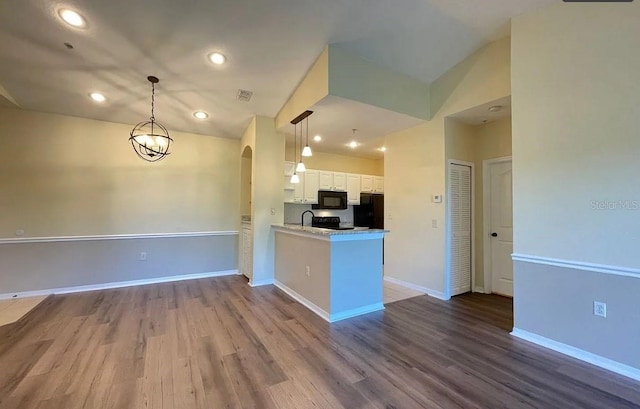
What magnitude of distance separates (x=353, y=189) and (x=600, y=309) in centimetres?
442

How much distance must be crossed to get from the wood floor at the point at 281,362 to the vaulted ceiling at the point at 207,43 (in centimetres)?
295

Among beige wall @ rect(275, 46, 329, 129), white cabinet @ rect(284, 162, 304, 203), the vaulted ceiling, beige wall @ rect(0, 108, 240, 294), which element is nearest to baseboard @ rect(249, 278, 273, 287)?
beige wall @ rect(0, 108, 240, 294)

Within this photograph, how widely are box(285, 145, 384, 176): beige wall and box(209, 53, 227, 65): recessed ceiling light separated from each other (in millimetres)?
2630

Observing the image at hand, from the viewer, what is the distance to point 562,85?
99.2 inches

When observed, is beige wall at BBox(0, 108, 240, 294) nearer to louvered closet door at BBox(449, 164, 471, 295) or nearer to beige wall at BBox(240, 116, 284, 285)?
beige wall at BBox(240, 116, 284, 285)

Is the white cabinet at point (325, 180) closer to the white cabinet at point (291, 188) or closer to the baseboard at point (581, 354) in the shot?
→ the white cabinet at point (291, 188)

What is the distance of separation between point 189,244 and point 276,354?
3351 mm

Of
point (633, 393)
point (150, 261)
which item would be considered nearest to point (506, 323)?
point (633, 393)

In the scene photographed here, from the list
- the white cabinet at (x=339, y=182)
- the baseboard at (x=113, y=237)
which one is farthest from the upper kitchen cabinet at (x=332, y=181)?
the baseboard at (x=113, y=237)

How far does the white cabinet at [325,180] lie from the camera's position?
5754 mm

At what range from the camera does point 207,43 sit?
2.90 metres

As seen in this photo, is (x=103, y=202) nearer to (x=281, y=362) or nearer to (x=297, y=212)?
(x=297, y=212)

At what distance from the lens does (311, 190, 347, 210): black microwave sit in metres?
5.76

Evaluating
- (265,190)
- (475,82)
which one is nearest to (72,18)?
(265,190)
